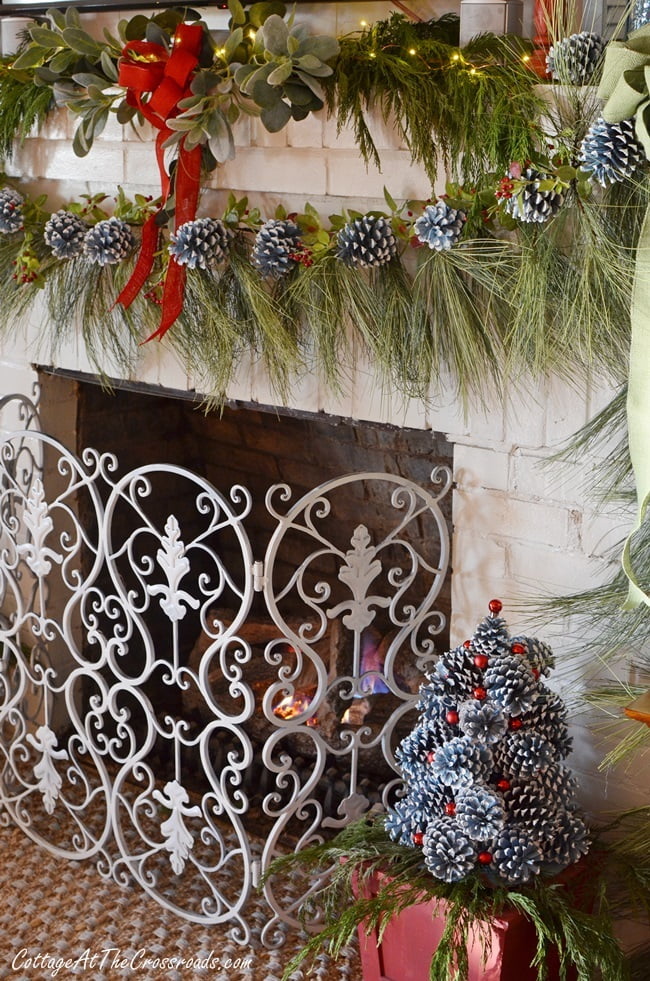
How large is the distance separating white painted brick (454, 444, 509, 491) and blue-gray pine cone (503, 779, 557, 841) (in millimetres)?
441

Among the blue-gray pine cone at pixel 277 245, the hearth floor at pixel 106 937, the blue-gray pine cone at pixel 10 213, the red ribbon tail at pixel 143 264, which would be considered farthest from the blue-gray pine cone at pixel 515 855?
the blue-gray pine cone at pixel 10 213

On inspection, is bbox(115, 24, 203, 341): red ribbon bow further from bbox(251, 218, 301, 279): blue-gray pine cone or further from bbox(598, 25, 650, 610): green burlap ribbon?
bbox(598, 25, 650, 610): green burlap ribbon

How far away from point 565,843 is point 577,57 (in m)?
0.93

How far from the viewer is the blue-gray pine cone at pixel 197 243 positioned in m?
1.66

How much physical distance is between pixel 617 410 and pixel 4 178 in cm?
125

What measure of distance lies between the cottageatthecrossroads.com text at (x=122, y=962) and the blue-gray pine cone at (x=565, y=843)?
607mm

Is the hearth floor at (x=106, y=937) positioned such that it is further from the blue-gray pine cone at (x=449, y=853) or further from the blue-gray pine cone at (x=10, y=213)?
the blue-gray pine cone at (x=10, y=213)

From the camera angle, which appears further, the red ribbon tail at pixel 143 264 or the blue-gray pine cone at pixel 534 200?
the red ribbon tail at pixel 143 264

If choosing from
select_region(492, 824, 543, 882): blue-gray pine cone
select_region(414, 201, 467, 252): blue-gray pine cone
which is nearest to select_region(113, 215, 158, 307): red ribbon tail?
select_region(414, 201, 467, 252): blue-gray pine cone

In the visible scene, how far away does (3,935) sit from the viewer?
1.82m

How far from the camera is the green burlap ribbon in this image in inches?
44.1

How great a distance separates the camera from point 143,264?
68.0 inches

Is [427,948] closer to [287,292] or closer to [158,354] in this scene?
[287,292]

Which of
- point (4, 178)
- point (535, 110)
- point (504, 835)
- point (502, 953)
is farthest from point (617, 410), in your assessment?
point (4, 178)
